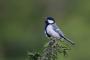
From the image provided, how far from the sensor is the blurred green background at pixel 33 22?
54.4ft

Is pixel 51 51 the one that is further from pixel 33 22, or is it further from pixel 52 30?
pixel 33 22

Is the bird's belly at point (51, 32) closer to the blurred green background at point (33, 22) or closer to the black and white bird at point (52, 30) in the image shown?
the black and white bird at point (52, 30)

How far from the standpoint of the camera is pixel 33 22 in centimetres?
1936

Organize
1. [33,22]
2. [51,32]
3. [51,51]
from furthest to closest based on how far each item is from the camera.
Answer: [33,22] → [51,32] → [51,51]

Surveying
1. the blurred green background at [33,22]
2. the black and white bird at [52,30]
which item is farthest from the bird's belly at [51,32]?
the blurred green background at [33,22]

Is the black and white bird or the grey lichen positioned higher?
the black and white bird

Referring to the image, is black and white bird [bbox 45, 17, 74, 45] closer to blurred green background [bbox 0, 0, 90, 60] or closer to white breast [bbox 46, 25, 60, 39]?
white breast [bbox 46, 25, 60, 39]

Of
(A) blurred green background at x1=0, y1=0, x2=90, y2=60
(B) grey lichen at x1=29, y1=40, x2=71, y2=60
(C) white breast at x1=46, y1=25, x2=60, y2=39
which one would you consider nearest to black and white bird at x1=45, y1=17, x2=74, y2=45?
(C) white breast at x1=46, y1=25, x2=60, y2=39

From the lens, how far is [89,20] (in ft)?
56.1

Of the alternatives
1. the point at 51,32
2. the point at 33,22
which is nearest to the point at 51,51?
the point at 51,32

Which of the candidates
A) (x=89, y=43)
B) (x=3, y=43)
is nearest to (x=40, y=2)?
(x=3, y=43)

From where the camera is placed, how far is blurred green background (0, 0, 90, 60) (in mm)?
16578

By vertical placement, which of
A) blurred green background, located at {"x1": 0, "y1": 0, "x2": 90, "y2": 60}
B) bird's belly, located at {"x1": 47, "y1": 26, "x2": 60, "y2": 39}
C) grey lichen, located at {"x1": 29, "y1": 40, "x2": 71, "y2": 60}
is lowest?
grey lichen, located at {"x1": 29, "y1": 40, "x2": 71, "y2": 60}

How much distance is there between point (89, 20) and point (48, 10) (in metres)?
2.35
